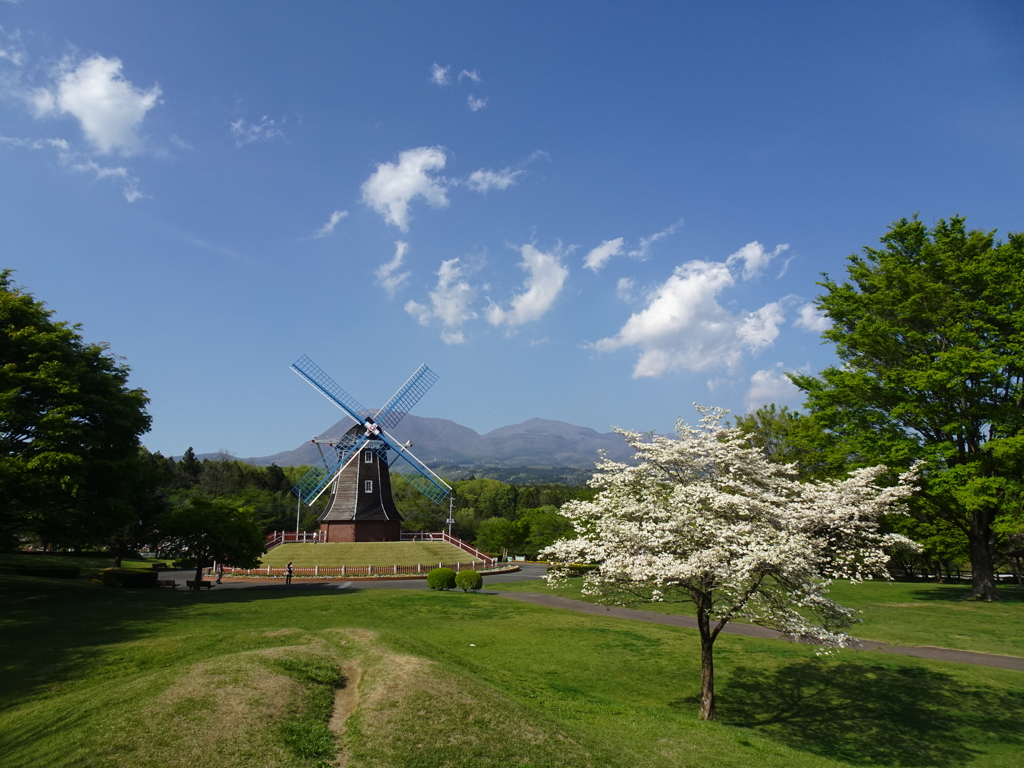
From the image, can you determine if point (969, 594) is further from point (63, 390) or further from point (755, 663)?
point (63, 390)

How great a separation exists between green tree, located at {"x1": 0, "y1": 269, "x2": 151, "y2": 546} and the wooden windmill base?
2853 centimetres

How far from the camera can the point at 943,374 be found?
1037 inches

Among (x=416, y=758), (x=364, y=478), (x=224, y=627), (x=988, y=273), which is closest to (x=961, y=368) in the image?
(x=988, y=273)

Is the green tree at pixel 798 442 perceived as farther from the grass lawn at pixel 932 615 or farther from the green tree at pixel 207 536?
the green tree at pixel 207 536

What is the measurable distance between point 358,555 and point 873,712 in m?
41.5

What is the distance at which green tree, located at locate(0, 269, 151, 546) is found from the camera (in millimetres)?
21812

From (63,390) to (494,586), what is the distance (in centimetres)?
2669

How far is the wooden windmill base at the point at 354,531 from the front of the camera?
53031mm

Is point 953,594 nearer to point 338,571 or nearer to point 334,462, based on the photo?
point 338,571

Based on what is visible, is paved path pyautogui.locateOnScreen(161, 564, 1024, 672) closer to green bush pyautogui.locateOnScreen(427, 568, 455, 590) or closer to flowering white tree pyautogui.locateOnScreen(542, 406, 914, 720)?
flowering white tree pyautogui.locateOnScreen(542, 406, 914, 720)

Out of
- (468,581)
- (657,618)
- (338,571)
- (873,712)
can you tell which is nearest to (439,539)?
(338,571)

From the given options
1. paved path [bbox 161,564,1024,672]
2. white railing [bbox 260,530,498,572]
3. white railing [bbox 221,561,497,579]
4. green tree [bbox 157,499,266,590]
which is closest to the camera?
paved path [bbox 161,564,1024,672]

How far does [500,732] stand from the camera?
10.1 meters

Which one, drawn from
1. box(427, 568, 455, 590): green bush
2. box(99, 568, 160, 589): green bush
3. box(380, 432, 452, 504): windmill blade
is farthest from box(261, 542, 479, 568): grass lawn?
box(99, 568, 160, 589): green bush
